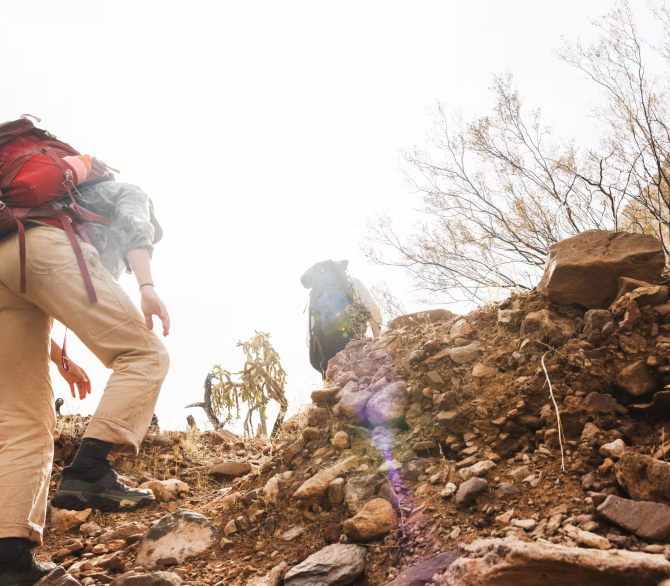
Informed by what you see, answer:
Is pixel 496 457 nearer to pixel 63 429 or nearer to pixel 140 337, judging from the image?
pixel 140 337

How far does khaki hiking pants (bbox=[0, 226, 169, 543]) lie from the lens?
6.70 ft

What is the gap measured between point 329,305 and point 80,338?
4.95 metres

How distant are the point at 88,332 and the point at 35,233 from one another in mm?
506

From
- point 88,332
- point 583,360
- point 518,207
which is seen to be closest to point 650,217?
point 518,207

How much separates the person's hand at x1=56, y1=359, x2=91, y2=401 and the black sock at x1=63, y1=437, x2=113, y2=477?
76 centimetres

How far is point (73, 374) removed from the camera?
2.71 metres

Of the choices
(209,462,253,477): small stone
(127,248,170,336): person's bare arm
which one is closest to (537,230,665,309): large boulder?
(127,248,170,336): person's bare arm

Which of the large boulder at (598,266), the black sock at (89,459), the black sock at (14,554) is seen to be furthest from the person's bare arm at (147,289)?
the large boulder at (598,266)

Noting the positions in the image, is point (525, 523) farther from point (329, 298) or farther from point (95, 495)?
point (329, 298)

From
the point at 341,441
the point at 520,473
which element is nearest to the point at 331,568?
the point at 520,473

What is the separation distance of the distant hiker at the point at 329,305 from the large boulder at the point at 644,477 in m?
4.62

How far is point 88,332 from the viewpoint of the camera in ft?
6.84

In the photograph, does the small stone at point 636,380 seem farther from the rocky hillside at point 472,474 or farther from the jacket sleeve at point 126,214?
the jacket sleeve at point 126,214

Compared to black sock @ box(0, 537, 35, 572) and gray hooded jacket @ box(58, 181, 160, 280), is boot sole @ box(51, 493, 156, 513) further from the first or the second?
gray hooded jacket @ box(58, 181, 160, 280)
